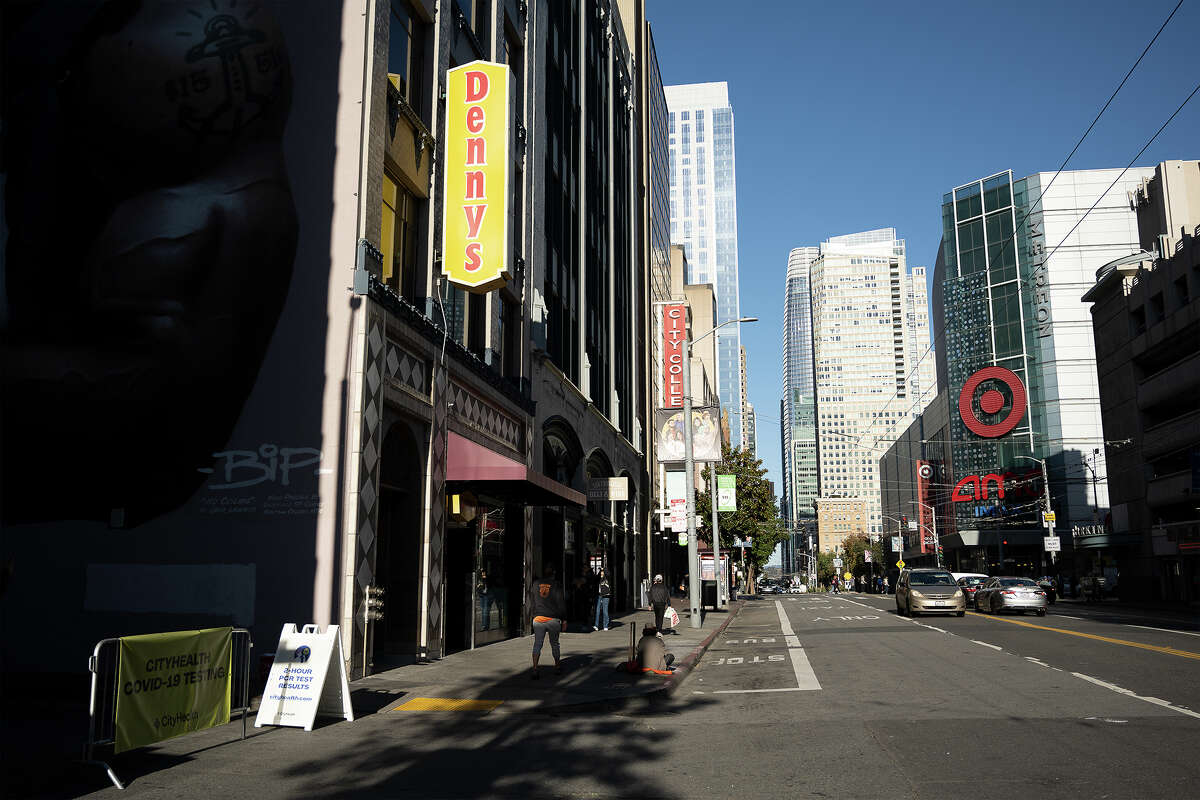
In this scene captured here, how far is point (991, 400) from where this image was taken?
69875mm

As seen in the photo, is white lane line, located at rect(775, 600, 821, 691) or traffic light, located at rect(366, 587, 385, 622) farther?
traffic light, located at rect(366, 587, 385, 622)

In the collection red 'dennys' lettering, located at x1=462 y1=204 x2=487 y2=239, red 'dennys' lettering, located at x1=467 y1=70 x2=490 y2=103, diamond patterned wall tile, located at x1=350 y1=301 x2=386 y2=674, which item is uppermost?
red 'dennys' lettering, located at x1=467 y1=70 x2=490 y2=103

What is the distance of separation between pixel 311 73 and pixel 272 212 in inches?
100

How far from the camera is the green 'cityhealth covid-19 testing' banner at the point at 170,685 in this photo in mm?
7934

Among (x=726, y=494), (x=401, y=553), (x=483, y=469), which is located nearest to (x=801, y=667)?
(x=483, y=469)

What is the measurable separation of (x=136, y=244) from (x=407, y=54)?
20.8 feet

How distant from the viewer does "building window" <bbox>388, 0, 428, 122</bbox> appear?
669 inches

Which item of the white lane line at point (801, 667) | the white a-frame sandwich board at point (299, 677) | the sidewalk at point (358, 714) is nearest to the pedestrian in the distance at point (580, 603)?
the white lane line at point (801, 667)

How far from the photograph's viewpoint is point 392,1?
17047mm

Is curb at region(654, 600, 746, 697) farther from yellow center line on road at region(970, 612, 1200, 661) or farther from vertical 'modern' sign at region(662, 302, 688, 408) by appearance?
Answer: vertical 'modern' sign at region(662, 302, 688, 408)

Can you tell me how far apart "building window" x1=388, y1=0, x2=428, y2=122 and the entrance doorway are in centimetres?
643

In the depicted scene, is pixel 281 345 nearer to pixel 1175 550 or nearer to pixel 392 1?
pixel 392 1

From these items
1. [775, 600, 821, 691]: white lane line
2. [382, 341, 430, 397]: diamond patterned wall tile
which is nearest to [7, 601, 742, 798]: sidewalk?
[775, 600, 821, 691]: white lane line

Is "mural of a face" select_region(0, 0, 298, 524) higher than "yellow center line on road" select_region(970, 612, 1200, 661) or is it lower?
higher
